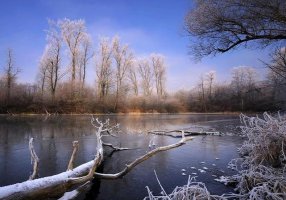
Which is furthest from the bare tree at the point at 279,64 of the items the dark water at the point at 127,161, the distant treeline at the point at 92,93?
the distant treeline at the point at 92,93

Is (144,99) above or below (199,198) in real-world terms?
above

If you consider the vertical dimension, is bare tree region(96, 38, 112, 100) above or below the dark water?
above

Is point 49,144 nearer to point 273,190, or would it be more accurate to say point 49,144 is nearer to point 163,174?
point 163,174

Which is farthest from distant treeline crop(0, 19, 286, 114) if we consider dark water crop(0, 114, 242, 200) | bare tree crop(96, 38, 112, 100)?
dark water crop(0, 114, 242, 200)

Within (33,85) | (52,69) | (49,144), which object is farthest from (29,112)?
(49,144)

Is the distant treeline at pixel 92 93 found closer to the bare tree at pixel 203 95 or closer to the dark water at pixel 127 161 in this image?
the bare tree at pixel 203 95

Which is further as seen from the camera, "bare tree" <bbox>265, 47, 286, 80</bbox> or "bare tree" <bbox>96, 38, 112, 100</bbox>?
"bare tree" <bbox>96, 38, 112, 100</bbox>

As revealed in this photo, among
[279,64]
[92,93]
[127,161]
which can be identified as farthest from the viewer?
[92,93]

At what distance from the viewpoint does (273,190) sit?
4293 mm

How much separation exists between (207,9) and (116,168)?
4693mm

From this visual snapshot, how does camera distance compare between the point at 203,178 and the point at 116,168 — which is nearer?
the point at 203,178

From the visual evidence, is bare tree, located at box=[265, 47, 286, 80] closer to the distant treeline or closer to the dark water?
the dark water

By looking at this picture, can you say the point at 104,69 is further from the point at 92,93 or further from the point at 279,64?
the point at 279,64

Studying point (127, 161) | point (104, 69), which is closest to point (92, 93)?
point (104, 69)
